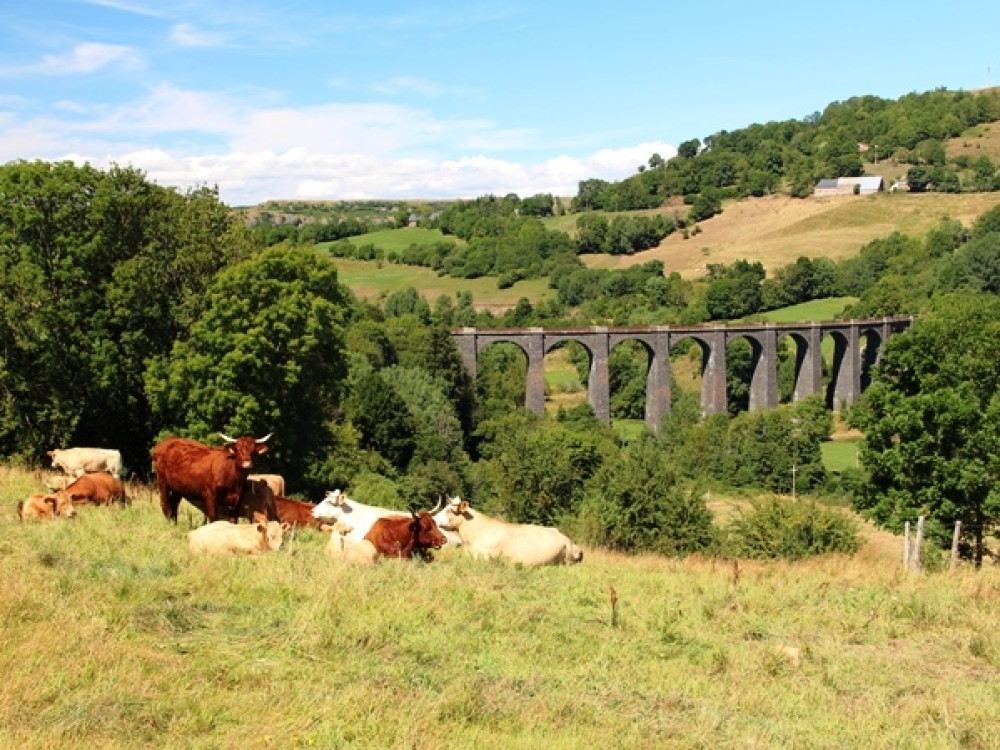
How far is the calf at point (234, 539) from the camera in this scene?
1133 centimetres

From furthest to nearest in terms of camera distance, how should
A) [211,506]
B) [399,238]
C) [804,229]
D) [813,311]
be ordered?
[399,238]
[804,229]
[813,311]
[211,506]

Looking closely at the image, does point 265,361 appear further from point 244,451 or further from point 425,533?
point 425,533

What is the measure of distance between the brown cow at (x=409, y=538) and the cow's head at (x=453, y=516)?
0.67 metres

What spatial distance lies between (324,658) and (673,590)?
5.18m

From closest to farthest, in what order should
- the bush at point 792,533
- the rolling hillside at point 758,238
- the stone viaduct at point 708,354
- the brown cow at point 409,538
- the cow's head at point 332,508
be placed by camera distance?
the brown cow at point 409,538 → the cow's head at point 332,508 → the bush at point 792,533 → the stone viaduct at point 708,354 → the rolling hillside at point 758,238

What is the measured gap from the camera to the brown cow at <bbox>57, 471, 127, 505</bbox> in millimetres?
13586

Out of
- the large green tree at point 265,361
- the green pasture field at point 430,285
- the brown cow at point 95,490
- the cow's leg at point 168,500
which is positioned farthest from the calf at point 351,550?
the green pasture field at point 430,285

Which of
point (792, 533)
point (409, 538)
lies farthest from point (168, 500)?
point (792, 533)

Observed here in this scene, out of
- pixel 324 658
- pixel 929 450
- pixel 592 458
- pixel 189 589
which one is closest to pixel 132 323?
pixel 189 589

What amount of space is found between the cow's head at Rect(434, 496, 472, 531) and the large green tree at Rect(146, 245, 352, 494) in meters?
15.3

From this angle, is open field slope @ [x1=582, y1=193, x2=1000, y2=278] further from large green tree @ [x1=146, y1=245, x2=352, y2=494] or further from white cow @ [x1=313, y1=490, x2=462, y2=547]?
white cow @ [x1=313, y1=490, x2=462, y2=547]

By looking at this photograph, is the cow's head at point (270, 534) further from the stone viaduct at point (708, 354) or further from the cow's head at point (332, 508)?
the stone viaduct at point (708, 354)

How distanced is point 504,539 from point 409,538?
4.65 feet

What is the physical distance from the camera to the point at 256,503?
13.4 meters
